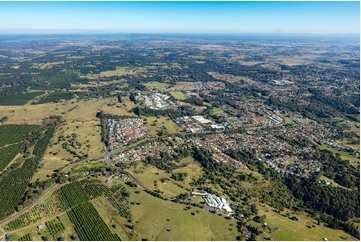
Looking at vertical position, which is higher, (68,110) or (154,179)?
(68,110)

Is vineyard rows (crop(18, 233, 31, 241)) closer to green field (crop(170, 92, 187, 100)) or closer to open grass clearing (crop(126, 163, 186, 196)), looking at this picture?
open grass clearing (crop(126, 163, 186, 196))

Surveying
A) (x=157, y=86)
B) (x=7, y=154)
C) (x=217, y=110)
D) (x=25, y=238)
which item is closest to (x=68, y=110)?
(x=7, y=154)

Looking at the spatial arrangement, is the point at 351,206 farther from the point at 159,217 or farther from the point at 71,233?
the point at 71,233

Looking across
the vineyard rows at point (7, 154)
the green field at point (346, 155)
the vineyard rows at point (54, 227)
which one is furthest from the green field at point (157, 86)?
the vineyard rows at point (54, 227)

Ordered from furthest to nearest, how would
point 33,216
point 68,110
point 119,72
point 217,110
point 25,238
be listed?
point 119,72
point 217,110
point 68,110
point 33,216
point 25,238

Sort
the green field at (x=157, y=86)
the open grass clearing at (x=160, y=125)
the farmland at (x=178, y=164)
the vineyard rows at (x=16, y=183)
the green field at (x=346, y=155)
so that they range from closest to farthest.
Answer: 1. the farmland at (x=178, y=164)
2. the vineyard rows at (x=16, y=183)
3. the green field at (x=346, y=155)
4. the open grass clearing at (x=160, y=125)
5. the green field at (x=157, y=86)

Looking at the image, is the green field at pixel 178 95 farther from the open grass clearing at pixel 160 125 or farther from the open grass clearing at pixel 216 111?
the open grass clearing at pixel 160 125

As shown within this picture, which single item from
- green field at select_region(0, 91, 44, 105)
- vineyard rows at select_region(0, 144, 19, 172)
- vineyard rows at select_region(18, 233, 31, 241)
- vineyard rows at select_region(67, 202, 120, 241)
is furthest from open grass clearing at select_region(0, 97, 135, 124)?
vineyard rows at select_region(18, 233, 31, 241)

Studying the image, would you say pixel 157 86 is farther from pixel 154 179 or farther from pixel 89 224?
pixel 89 224
